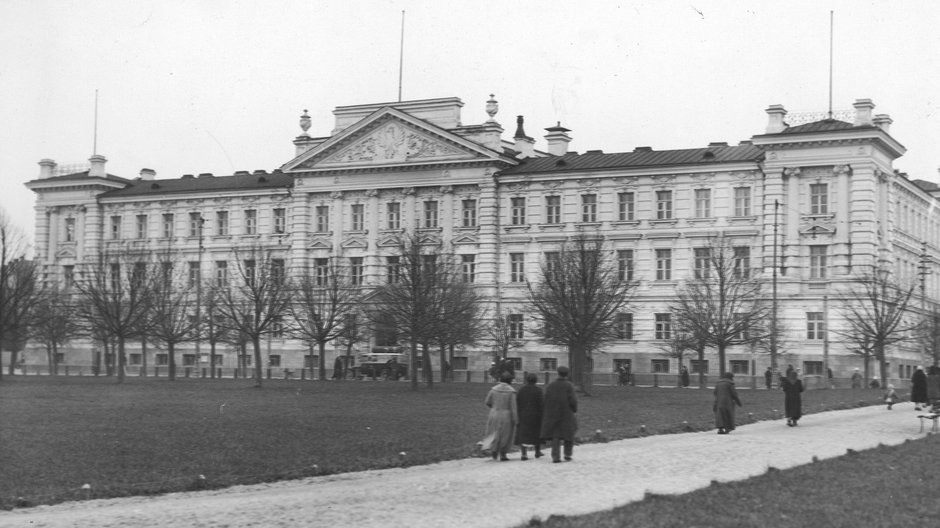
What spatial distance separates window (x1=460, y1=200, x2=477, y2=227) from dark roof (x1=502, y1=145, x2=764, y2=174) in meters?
3.14

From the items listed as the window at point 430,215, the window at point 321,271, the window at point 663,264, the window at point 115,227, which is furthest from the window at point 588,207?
the window at point 115,227

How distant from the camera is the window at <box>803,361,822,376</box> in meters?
74.8

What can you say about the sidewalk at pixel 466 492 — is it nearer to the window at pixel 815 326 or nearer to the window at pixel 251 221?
the window at pixel 815 326

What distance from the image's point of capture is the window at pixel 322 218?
9094cm

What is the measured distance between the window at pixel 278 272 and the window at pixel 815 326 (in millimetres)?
30979

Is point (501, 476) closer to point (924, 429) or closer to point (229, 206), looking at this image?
point (924, 429)

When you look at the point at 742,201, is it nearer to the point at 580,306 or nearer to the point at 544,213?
the point at 544,213

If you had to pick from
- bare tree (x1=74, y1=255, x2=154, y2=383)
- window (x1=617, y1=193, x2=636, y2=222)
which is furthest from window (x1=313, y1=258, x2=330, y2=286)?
window (x1=617, y1=193, x2=636, y2=222)

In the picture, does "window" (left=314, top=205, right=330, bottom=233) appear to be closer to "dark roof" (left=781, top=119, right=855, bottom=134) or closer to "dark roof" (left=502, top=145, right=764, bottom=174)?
"dark roof" (left=502, top=145, right=764, bottom=174)

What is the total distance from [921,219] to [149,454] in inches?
2791

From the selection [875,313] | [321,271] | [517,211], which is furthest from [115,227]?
[875,313]

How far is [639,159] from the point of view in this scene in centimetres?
8231

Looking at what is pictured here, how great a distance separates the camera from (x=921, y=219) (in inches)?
3440

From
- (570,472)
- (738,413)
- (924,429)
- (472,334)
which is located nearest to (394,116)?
(472,334)
